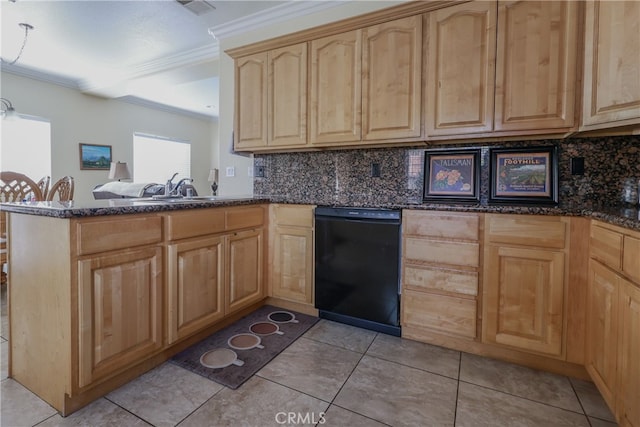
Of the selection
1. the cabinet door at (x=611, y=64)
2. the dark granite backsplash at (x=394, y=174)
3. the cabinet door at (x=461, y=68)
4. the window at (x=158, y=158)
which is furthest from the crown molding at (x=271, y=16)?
the window at (x=158, y=158)

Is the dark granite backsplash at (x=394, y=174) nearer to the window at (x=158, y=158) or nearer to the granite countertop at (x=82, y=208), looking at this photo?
the granite countertop at (x=82, y=208)

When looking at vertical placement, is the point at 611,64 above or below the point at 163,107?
below

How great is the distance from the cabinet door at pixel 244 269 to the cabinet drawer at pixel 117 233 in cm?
61

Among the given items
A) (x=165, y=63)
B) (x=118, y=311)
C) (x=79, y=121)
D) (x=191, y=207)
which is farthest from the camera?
(x=79, y=121)

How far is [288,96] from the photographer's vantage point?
103 inches

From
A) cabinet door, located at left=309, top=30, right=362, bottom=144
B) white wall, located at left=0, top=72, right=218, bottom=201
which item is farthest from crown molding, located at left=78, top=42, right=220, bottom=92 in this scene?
cabinet door, located at left=309, top=30, right=362, bottom=144

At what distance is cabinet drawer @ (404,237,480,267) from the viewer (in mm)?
1939

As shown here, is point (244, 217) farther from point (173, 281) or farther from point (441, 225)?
point (441, 225)

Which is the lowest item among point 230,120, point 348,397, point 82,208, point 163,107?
point 348,397

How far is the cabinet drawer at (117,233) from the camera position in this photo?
4.61ft

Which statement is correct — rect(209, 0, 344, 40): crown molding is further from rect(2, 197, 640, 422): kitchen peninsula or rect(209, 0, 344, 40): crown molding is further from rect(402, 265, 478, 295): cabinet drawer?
rect(402, 265, 478, 295): cabinet drawer

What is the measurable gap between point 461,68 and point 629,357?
67.7 inches

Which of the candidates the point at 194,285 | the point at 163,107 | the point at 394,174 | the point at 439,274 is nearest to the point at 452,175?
the point at 394,174

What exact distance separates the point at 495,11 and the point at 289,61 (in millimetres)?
1474
